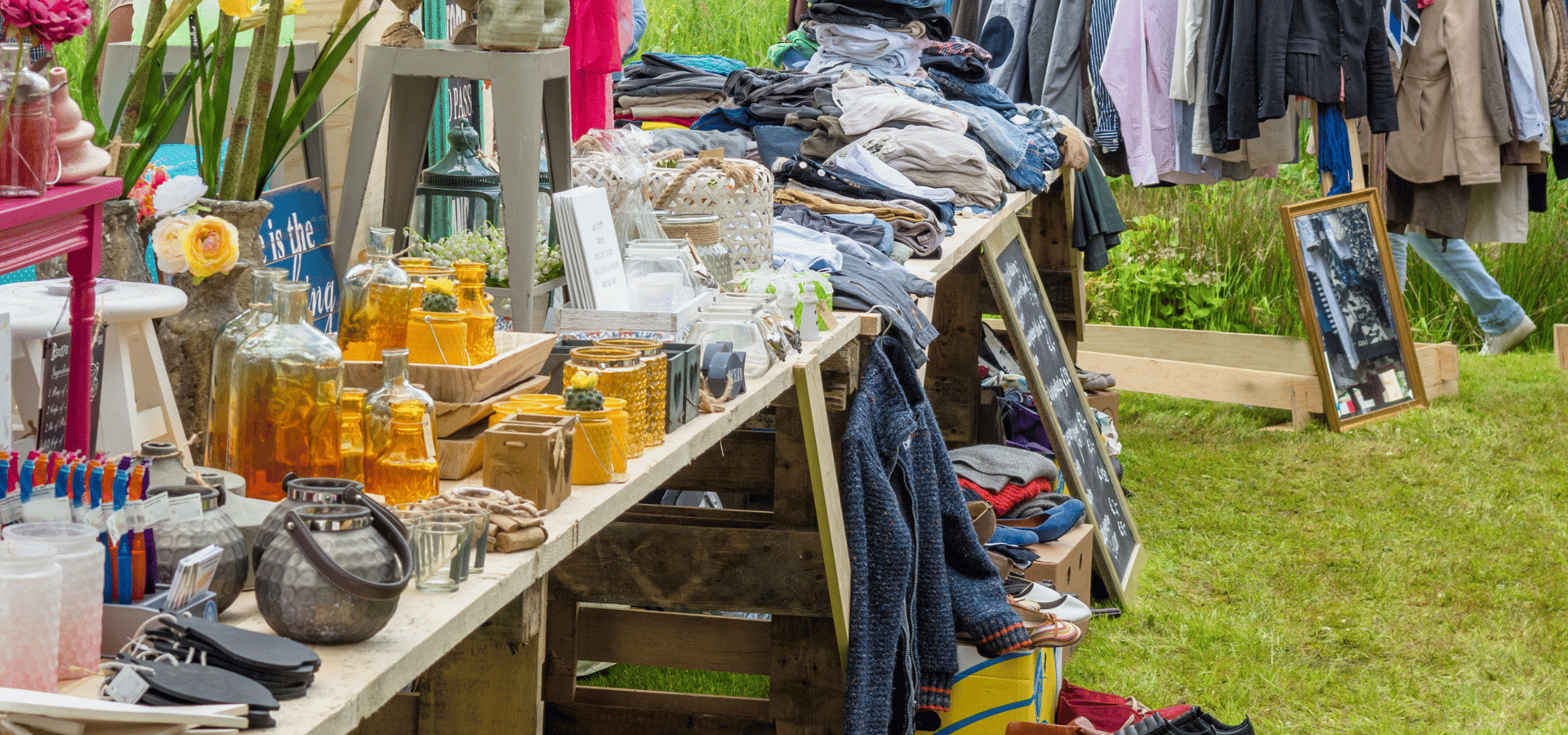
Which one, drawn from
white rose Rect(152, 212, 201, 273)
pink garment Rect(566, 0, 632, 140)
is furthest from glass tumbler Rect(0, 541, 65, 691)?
pink garment Rect(566, 0, 632, 140)

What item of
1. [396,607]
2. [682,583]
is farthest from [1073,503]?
[396,607]

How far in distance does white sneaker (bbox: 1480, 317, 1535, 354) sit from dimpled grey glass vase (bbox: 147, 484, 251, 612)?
313 inches

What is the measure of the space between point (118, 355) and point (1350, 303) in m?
5.88

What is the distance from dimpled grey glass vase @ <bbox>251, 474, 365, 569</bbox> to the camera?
120cm

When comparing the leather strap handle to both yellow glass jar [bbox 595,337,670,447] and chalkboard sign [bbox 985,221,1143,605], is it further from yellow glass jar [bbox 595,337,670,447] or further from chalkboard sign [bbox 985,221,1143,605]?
chalkboard sign [bbox 985,221,1143,605]

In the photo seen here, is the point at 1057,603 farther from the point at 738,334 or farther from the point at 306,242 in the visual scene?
the point at 306,242

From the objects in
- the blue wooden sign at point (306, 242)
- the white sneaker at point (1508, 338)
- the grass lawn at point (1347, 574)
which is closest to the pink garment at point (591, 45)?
the blue wooden sign at point (306, 242)

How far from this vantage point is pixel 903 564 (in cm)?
276

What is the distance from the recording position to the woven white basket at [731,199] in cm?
255

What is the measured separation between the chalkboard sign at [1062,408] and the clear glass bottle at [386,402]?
2.70 meters

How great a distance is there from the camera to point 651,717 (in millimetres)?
2926

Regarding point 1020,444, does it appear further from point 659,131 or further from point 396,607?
point 396,607

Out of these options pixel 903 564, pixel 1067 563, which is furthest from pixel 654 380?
pixel 1067 563

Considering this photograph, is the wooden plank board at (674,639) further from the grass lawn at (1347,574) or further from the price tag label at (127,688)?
the price tag label at (127,688)
